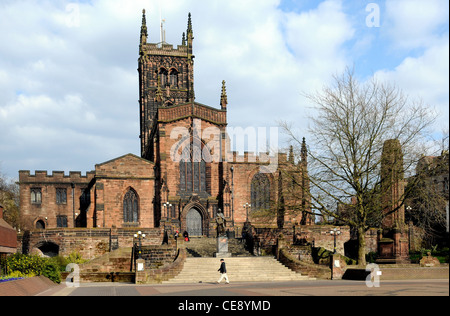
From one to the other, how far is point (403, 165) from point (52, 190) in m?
39.9

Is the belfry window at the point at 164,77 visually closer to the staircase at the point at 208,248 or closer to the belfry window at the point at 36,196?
the belfry window at the point at 36,196

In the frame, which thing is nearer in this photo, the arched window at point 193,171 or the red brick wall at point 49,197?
the arched window at point 193,171

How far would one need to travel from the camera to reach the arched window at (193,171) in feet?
170

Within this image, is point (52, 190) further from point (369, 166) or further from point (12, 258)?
point (369, 166)

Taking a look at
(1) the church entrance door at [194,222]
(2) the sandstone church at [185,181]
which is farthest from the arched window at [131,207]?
(1) the church entrance door at [194,222]

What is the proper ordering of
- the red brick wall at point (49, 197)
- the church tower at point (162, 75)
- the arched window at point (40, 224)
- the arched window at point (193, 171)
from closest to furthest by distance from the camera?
the arched window at point (193, 171) → the red brick wall at point (49, 197) → the arched window at point (40, 224) → the church tower at point (162, 75)

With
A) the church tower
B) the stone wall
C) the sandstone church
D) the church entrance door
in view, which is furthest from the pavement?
the church tower

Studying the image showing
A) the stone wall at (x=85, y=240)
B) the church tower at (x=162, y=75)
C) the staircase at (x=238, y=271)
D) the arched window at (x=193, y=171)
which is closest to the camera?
the staircase at (x=238, y=271)

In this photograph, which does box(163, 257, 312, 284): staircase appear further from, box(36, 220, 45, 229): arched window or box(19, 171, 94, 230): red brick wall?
box(36, 220, 45, 229): arched window

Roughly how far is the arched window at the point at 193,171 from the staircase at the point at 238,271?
16.3 meters

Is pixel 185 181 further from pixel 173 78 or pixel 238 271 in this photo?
pixel 173 78

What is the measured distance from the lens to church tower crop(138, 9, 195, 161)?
70.1 m

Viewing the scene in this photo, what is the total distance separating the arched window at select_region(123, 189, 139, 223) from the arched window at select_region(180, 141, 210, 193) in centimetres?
454
